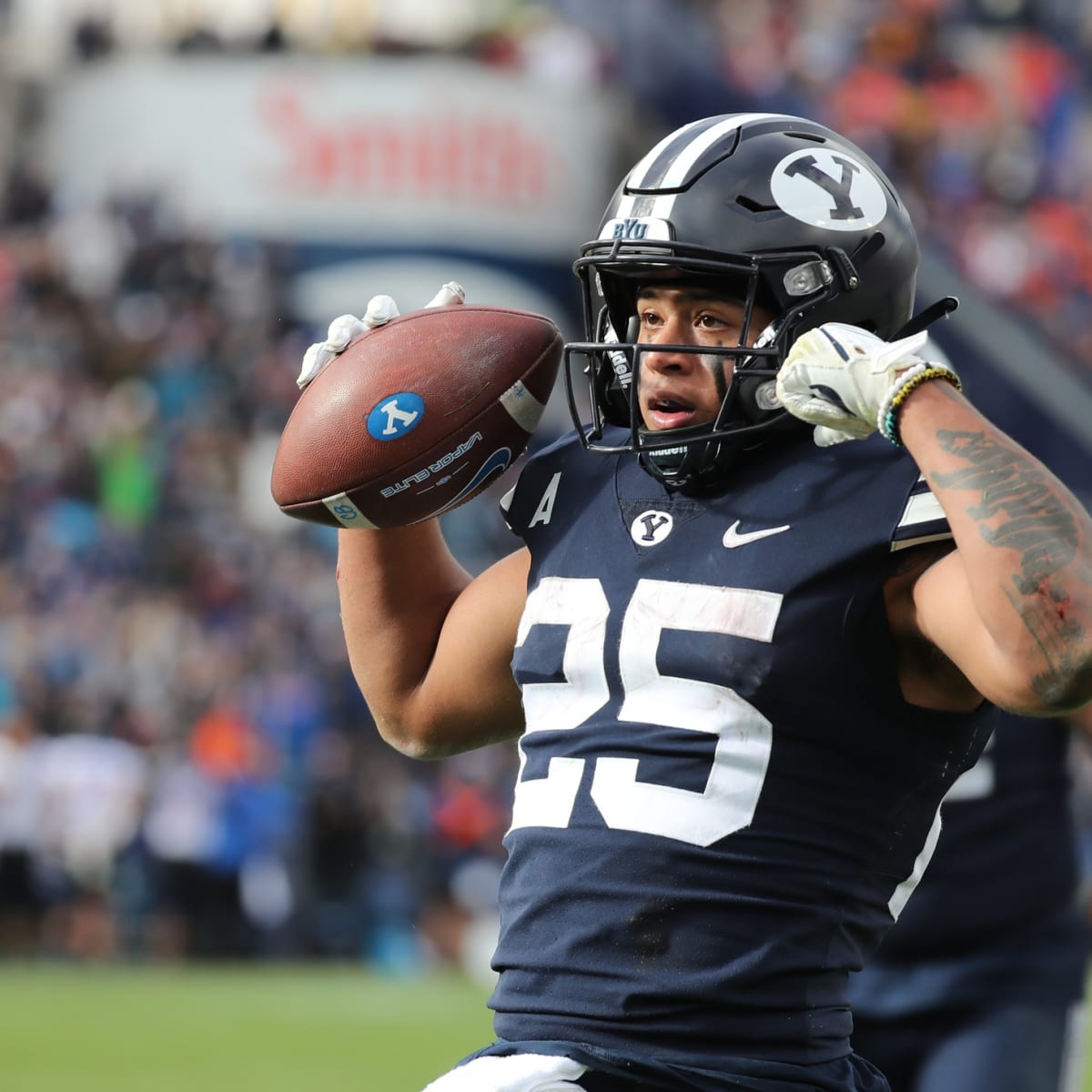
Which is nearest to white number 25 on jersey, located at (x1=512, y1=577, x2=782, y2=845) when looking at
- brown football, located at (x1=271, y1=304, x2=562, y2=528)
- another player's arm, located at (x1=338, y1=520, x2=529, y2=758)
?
another player's arm, located at (x1=338, y1=520, x2=529, y2=758)

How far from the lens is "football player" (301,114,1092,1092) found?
7.44ft

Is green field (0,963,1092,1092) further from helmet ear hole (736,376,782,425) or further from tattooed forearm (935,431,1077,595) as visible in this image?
tattooed forearm (935,431,1077,595)

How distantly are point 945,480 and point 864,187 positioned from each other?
0.57 metres

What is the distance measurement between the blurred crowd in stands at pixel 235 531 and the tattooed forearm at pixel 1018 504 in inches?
341

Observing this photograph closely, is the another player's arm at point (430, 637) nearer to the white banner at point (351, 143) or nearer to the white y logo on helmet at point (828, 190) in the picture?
the white y logo on helmet at point (828, 190)

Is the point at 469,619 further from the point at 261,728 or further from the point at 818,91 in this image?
the point at 818,91

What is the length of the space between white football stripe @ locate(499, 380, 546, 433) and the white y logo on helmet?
523mm

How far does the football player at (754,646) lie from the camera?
2.27 metres

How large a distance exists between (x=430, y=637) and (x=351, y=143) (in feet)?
41.7

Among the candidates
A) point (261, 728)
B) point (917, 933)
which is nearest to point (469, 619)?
point (917, 933)

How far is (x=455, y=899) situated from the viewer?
35.9 feet

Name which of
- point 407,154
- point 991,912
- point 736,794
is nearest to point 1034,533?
point 736,794

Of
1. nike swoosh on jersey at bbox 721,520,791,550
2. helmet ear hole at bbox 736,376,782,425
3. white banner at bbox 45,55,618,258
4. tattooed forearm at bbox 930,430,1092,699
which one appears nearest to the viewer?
tattooed forearm at bbox 930,430,1092,699

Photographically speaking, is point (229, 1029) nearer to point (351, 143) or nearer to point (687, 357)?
point (687, 357)
